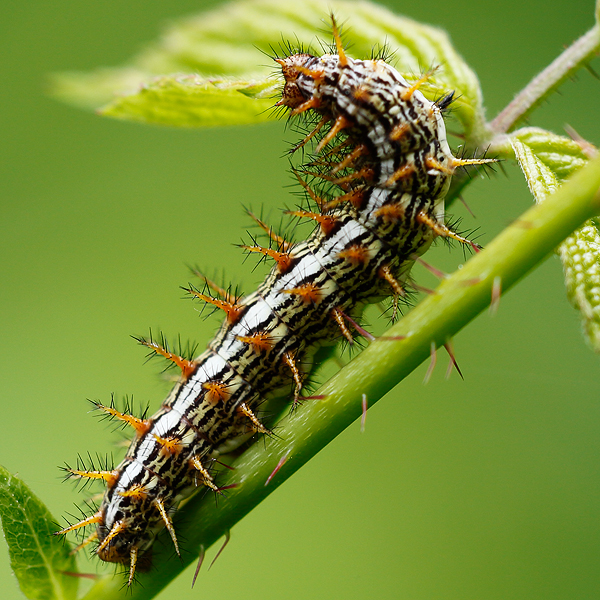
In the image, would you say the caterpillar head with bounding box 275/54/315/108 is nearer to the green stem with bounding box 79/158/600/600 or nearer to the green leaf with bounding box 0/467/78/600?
the green stem with bounding box 79/158/600/600

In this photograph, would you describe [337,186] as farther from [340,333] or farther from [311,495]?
[311,495]

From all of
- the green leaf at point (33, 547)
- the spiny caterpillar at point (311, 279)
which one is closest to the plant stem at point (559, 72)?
the spiny caterpillar at point (311, 279)

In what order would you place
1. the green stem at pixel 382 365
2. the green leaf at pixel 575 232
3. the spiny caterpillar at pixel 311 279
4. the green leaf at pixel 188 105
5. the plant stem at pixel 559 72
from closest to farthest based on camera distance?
the green stem at pixel 382 365, the green leaf at pixel 575 232, the plant stem at pixel 559 72, the green leaf at pixel 188 105, the spiny caterpillar at pixel 311 279

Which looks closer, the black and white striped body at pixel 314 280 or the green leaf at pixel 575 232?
the green leaf at pixel 575 232

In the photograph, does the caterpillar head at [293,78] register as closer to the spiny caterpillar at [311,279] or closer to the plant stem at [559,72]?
the spiny caterpillar at [311,279]

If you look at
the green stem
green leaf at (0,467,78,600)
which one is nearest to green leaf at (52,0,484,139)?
the green stem

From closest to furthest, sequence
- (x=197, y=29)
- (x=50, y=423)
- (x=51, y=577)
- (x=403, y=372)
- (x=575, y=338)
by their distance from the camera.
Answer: (x=403, y=372)
(x=51, y=577)
(x=197, y=29)
(x=50, y=423)
(x=575, y=338)

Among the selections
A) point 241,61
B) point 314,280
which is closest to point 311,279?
point 314,280

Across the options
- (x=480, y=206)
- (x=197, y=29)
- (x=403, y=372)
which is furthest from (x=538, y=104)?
(x=480, y=206)
